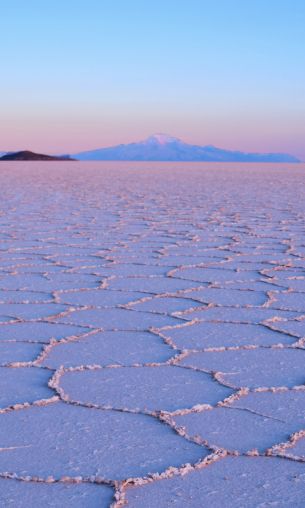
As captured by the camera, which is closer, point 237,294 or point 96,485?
point 96,485

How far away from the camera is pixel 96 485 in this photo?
128cm

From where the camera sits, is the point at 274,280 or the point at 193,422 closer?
the point at 193,422

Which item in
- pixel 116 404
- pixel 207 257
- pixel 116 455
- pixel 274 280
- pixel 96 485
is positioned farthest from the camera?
pixel 207 257

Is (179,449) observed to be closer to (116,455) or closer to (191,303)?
(116,455)

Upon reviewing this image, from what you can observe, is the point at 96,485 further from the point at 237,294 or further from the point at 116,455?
the point at 237,294

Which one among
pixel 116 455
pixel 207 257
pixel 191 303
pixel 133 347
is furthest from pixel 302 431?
pixel 207 257

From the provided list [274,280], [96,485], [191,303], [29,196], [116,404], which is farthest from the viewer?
[29,196]

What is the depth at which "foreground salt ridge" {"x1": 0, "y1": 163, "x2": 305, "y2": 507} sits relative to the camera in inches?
53.5

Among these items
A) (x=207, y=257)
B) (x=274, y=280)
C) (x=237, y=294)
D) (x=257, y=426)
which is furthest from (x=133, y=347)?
(x=207, y=257)

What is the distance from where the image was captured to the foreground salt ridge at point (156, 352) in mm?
1359

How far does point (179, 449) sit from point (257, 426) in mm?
173

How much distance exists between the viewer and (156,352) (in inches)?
80.8

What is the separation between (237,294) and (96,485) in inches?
62.9

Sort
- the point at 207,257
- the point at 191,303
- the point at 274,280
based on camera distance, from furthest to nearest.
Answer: the point at 207,257 → the point at 274,280 → the point at 191,303
